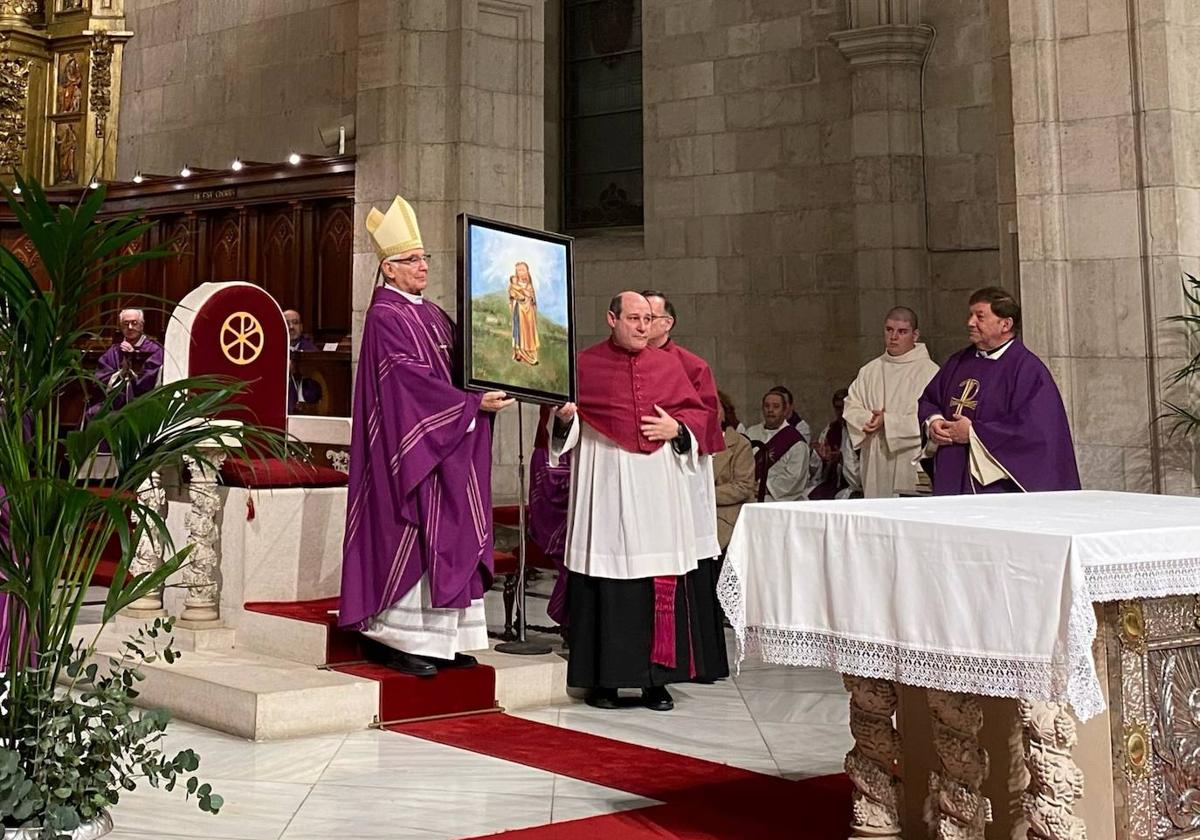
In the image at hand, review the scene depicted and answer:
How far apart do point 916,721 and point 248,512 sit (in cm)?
352

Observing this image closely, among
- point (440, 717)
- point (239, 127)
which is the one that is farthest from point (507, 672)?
point (239, 127)

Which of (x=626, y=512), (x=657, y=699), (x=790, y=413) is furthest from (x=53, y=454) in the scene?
(x=790, y=413)

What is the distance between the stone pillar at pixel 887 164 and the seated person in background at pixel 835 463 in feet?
7.82

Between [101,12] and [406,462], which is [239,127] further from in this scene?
[406,462]

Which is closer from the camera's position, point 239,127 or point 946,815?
point 946,815

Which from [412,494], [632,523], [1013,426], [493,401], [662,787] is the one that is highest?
[493,401]

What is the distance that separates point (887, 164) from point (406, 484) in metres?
7.25

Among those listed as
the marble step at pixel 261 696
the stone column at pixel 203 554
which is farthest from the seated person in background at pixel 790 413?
the marble step at pixel 261 696

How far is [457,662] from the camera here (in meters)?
5.87

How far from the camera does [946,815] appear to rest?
11.5 feet

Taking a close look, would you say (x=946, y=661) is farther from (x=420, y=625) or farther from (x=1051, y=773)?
(x=420, y=625)

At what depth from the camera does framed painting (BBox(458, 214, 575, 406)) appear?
5.57 meters

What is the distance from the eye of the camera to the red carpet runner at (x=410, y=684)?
5.64 m

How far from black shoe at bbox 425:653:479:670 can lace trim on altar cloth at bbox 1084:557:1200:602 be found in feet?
10.3
